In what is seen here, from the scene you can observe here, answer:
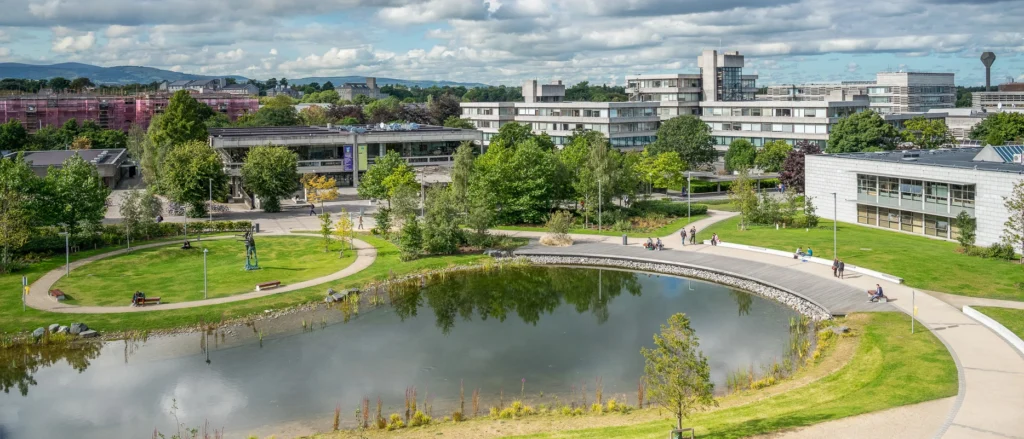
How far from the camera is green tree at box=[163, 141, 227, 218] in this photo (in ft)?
234

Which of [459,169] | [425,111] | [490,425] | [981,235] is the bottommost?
[490,425]

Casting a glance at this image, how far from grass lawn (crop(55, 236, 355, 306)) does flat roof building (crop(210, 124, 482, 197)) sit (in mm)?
27129

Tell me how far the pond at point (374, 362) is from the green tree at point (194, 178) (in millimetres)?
32783

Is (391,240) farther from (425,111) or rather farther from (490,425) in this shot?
(425,111)

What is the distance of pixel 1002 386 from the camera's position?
2803 cm

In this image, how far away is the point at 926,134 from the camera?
316 feet

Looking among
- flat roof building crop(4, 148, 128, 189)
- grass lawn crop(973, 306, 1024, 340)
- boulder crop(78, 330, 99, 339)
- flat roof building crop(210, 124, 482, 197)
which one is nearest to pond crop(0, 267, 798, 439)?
boulder crop(78, 330, 99, 339)

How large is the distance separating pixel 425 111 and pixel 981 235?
113257mm

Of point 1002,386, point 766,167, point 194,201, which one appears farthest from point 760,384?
point 766,167

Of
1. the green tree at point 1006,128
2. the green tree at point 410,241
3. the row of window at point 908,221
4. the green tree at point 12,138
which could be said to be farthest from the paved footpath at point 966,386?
the green tree at point 12,138

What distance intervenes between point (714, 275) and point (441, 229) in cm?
1817

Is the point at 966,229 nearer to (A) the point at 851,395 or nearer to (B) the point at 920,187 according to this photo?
(B) the point at 920,187

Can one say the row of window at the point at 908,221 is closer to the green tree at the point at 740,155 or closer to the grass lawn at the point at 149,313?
the green tree at the point at 740,155

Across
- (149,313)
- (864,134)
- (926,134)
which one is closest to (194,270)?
(149,313)
